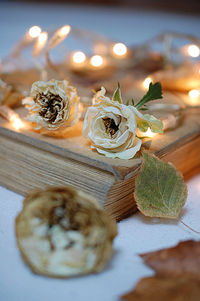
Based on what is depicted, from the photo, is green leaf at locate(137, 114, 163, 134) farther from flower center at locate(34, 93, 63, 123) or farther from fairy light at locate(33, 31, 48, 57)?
fairy light at locate(33, 31, 48, 57)

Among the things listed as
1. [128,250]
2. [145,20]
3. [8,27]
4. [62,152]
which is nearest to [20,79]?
[62,152]

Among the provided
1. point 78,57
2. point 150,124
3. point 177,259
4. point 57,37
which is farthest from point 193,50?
point 177,259

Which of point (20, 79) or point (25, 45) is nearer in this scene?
point (20, 79)

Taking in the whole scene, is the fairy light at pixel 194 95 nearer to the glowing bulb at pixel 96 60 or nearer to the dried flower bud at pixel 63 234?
the glowing bulb at pixel 96 60

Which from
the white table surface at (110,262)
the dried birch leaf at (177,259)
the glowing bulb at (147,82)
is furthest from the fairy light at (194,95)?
the dried birch leaf at (177,259)

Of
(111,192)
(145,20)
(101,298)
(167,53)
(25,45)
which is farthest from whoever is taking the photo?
(145,20)

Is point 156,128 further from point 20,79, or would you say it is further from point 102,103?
point 20,79

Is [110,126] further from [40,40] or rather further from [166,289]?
[40,40]
